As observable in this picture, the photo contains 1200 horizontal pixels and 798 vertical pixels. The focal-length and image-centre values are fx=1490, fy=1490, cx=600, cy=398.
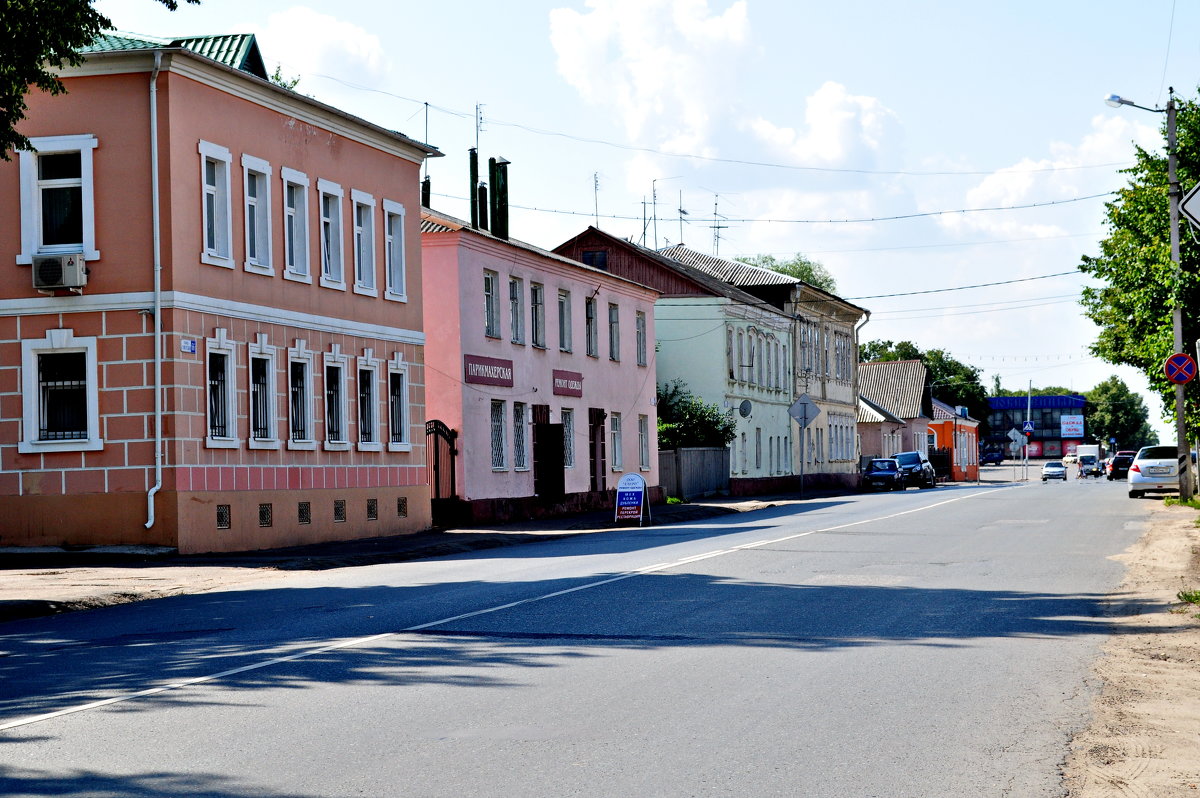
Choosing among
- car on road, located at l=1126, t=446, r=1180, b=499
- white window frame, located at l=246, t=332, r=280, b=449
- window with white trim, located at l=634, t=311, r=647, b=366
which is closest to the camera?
white window frame, located at l=246, t=332, r=280, b=449

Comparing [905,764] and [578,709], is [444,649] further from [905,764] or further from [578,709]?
[905,764]

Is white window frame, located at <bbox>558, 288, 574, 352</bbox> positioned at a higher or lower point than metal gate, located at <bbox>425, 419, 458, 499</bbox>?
higher

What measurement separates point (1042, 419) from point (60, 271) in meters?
179

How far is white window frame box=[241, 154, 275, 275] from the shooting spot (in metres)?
26.5

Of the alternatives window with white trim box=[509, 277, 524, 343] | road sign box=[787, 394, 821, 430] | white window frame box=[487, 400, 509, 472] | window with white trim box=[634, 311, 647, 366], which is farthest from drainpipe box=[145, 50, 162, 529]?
road sign box=[787, 394, 821, 430]

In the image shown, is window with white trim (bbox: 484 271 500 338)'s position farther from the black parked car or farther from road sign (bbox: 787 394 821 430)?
the black parked car

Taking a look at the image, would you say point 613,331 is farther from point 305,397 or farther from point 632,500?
point 305,397

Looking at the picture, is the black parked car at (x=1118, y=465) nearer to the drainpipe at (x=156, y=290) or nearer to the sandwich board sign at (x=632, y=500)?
the sandwich board sign at (x=632, y=500)

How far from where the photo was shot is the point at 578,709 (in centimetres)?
830

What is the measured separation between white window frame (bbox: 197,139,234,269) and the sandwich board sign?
449 inches

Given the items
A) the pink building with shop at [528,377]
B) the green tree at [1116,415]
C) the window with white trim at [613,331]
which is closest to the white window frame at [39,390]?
the pink building with shop at [528,377]

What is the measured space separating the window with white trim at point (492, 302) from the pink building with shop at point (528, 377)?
25 mm

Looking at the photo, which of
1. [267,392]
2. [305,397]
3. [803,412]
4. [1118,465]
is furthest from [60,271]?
[1118,465]

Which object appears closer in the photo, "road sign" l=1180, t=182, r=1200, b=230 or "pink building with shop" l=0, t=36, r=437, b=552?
"road sign" l=1180, t=182, r=1200, b=230
